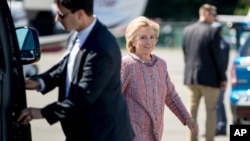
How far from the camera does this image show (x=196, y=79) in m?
11.7

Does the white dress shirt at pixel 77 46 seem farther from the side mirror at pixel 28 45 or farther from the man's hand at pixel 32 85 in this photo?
the side mirror at pixel 28 45

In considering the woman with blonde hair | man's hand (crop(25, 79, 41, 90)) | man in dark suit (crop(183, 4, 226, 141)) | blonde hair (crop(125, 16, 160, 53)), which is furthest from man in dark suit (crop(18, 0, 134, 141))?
man in dark suit (crop(183, 4, 226, 141))

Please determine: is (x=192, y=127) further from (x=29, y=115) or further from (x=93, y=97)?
(x=29, y=115)

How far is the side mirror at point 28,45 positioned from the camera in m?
5.70

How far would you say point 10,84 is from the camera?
5270mm

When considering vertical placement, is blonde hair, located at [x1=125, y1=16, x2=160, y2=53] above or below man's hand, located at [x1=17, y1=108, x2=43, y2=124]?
above

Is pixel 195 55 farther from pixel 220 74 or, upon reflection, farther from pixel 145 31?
pixel 145 31

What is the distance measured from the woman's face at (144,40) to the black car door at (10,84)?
1.50 metres

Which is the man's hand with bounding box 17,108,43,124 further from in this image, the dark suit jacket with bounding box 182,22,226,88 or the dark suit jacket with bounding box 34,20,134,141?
the dark suit jacket with bounding box 182,22,226,88

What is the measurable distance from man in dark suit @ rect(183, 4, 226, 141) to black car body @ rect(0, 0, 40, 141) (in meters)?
6.27

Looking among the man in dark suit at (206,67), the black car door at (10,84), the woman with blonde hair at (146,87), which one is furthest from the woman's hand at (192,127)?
the man in dark suit at (206,67)

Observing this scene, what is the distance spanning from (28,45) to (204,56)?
20.4 ft

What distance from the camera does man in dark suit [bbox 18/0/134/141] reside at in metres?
5.14

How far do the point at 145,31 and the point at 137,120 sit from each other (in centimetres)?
60
